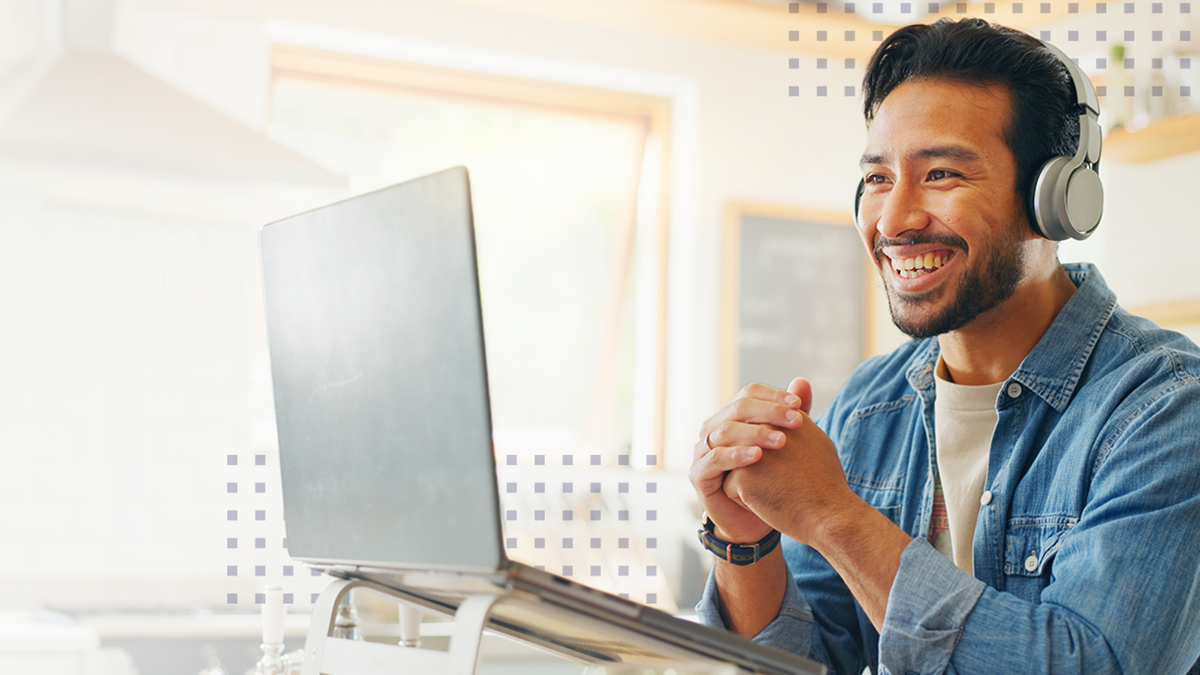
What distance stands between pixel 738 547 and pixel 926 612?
0.25 meters

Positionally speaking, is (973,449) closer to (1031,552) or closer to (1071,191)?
(1031,552)

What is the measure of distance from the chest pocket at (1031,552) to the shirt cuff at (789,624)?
22cm

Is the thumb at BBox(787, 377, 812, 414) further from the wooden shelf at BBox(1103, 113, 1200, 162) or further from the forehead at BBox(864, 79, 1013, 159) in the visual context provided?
the wooden shelf at BBox(1103, 113, 1200, 162)

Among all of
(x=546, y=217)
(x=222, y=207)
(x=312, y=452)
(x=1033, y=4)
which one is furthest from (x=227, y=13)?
(x=312, y=452)

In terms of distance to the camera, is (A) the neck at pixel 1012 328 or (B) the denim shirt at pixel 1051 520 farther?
(A) the neck at pixel 1012 328

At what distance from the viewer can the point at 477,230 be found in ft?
10.6

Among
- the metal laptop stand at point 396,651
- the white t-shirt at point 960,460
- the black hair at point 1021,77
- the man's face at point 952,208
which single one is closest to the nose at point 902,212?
the man's face at point 952,208

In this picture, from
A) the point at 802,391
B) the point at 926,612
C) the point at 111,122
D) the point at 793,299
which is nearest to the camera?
the point at 926,612

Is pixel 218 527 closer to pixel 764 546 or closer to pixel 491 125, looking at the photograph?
pixel 491 125

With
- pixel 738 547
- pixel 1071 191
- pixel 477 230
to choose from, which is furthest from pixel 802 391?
pixel 477 230

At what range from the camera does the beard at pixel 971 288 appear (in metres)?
1.14

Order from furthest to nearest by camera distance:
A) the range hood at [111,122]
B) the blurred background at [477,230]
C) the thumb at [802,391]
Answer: the blurred background at [477,230], the range hood at [111,122], the thumb at [802,391]

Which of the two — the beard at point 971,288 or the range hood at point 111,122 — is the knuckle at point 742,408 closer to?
the beard at point 971,288

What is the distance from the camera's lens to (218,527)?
117 inches
